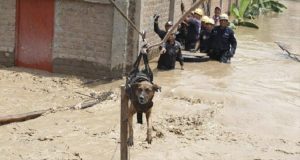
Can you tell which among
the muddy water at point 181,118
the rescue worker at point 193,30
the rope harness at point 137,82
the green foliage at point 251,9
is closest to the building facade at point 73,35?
the muddy water at point 181,118

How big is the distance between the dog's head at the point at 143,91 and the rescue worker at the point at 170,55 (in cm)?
594

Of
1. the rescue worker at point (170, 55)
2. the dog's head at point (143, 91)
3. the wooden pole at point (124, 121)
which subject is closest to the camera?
the dog's head at point (143, 91)

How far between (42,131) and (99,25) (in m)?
3.93

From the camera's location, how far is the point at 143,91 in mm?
5418

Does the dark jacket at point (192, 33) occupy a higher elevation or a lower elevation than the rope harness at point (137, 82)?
higher

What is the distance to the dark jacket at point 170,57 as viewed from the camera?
11547mm

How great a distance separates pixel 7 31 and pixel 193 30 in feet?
15.8

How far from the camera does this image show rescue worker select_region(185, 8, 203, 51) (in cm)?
1330

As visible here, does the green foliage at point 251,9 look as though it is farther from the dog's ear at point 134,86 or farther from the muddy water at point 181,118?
the dog's ear at point 134,86

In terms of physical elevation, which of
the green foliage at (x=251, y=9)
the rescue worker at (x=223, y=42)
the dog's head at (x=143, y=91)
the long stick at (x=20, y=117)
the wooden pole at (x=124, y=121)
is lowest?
the long stick at (x=20, y=117)

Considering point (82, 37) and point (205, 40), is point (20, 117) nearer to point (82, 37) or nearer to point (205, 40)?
point (82, 37)

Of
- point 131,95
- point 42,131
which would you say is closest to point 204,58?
point 42,131

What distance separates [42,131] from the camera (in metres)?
7.50

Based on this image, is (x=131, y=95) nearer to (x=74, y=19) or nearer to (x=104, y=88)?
(x=104, y=88)
